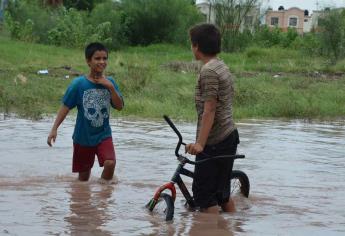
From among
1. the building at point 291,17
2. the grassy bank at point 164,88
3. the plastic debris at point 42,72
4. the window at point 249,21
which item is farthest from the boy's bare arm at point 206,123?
the building at point 291,17

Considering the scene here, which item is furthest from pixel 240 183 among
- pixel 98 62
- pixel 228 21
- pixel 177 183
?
pixel 228 21

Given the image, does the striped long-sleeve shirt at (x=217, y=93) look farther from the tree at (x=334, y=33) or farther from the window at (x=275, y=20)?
the window at (x=275, y=20)

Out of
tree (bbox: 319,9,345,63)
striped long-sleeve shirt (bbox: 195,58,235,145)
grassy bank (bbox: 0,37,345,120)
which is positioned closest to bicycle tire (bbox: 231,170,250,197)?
striped long-sleeve shirt (bbox: 195,58,235,145)

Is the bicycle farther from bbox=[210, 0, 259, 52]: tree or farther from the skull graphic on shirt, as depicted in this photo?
bbox=[210, 0, 259, 52]: tree

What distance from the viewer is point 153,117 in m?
14.9

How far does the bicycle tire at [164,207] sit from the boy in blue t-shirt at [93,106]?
1177mm

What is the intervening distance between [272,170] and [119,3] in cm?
3788

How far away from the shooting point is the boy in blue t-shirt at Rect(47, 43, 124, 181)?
7.11 meters

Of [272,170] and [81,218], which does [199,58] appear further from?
[272,170]

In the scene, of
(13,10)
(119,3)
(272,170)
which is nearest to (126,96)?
(272,170)

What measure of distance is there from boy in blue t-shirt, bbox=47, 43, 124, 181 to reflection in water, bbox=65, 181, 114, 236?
310 mm

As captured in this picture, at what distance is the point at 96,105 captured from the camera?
7152mm

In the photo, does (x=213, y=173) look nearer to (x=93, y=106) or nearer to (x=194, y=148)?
(x=194, y=148)

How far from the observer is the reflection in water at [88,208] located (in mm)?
5673
